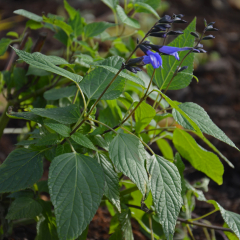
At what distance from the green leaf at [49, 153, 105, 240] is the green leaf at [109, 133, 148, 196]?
6cm

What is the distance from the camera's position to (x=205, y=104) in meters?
2.55

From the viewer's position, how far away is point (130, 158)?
743 millimetres

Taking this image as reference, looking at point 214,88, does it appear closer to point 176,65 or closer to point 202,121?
point 176,65

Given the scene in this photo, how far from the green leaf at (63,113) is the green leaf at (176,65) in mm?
306

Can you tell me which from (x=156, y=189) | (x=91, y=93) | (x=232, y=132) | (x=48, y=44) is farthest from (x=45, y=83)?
(x=48, y=44)

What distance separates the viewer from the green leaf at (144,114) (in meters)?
0.84

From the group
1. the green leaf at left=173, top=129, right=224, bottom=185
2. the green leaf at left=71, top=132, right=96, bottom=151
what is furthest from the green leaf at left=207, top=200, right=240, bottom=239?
the green leaf at left=71, top=132, right=96, bottom=151

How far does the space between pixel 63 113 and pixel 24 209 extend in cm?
32

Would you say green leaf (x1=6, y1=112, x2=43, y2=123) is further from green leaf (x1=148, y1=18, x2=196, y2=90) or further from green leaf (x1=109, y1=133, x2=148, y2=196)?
green leaf (x1=148, y1=18, x2=196, y2=90)

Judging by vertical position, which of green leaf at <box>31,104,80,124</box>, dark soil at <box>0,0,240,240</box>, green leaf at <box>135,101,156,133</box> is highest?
green leaf at <box>135,101,156,133</box>

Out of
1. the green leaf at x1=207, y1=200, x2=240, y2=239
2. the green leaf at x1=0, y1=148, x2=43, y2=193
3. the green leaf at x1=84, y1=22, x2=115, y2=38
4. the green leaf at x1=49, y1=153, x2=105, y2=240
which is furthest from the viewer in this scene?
the green leaf at x1=84, y1=22, x2=115, y2=38

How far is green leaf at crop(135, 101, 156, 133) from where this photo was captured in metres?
0.84

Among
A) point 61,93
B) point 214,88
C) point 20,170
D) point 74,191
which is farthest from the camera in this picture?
point 214,88

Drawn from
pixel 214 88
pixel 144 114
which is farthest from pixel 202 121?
pixel 214 88
